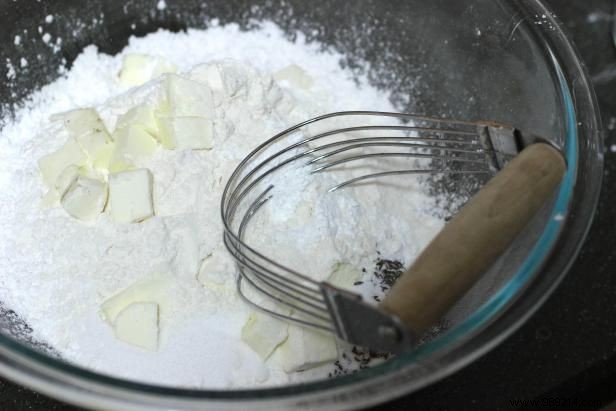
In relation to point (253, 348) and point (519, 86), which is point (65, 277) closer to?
point (253, 348)

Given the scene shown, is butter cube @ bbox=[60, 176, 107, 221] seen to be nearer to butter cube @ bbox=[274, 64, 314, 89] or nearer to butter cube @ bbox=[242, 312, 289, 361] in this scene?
butter cube @ bbox=[242, 312, 289, 361]

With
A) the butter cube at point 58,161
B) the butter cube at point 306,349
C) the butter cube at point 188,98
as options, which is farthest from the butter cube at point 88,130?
the butter cube at point 306,349

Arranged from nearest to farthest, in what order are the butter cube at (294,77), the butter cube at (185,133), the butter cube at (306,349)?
the butter cube at (306,349) < the butter cube at (185,133) < the butter cube at (294,77)

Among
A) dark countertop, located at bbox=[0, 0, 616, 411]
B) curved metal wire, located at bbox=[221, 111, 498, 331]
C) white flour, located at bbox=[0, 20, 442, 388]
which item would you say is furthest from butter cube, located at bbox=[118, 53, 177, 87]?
dark countertop, located at bbox=[0, 0, 616, 411]

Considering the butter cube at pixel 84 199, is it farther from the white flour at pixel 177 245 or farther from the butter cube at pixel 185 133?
the butter cube at pixel 185 133

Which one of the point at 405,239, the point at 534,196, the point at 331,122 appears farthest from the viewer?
the point at 331,122

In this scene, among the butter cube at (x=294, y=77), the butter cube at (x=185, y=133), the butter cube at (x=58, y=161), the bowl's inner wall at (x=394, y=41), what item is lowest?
the butter cube at (x=58, y=161)

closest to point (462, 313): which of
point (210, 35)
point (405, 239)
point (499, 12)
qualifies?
point (405, 239)
